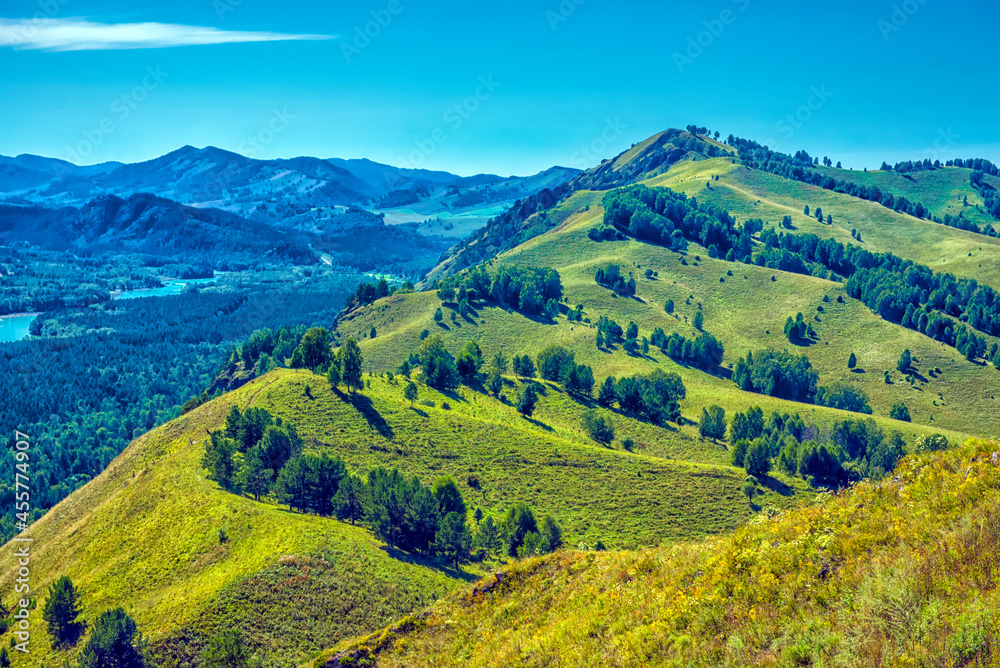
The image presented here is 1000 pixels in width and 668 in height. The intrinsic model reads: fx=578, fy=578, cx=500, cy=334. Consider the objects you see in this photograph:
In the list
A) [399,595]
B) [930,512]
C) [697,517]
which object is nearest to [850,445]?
[697,517]

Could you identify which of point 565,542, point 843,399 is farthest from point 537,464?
point 843,399

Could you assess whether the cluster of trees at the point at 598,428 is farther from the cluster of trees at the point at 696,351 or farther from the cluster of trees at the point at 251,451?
the cluster of trees at the point at 696,351

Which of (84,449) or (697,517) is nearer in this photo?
(697,517)

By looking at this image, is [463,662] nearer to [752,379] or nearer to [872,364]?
[752,379]

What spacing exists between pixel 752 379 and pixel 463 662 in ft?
554

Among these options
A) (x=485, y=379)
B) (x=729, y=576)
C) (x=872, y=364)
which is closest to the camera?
(x=729, y=576)

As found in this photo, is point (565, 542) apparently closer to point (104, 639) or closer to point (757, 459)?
point (757, 459)

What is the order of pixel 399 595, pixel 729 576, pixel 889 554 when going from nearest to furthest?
pixel 889 554 → pixel 729 576 → pixel 399 595

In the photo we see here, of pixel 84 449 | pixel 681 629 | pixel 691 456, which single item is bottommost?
pixel 84 449

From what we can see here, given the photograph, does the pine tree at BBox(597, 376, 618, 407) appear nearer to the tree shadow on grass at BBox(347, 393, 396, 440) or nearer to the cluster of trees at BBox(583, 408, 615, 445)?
the cluster of trees at BBox(583, 408, 615, 445)

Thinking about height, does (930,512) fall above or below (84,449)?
above

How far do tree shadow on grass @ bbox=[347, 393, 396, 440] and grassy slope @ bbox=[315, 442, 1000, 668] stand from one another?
249 feet

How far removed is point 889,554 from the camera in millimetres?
19750

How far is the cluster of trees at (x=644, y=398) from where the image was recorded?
451ft
